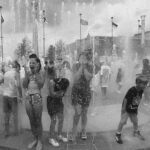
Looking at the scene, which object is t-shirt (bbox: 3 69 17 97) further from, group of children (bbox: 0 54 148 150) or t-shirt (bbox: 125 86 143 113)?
t-shirt (bbox: 125 86 143 113)

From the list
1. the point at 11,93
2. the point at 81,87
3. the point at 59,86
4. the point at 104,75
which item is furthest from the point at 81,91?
the point at 104,75

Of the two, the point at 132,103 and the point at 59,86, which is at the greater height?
the point at 59,86

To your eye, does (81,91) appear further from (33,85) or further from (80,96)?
(33,85)

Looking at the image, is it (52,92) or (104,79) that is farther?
(104,79)

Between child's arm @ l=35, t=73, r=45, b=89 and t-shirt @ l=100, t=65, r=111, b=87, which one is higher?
child's arm @ l=35, t=73, r=45, b=89

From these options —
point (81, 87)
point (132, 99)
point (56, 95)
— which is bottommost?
point (132, 99)

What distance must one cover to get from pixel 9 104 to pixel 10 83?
46 cm

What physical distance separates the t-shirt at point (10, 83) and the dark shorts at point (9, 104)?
8 cm

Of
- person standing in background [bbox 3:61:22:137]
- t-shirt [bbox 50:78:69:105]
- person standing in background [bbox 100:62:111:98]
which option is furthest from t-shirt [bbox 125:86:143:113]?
person standing in background [bbox 100:62:111:98]

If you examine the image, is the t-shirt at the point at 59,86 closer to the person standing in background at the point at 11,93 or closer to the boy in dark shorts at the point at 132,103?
the person standing in background at the point at 11,93

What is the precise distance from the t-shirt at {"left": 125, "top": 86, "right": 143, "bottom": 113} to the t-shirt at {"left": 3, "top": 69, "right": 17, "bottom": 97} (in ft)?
Answer: 7.53

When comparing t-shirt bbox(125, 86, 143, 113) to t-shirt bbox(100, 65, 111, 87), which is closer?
t-shirt bbox(125, 86, 143, 113)

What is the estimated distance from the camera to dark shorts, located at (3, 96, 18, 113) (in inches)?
241

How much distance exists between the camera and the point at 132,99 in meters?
5.78
